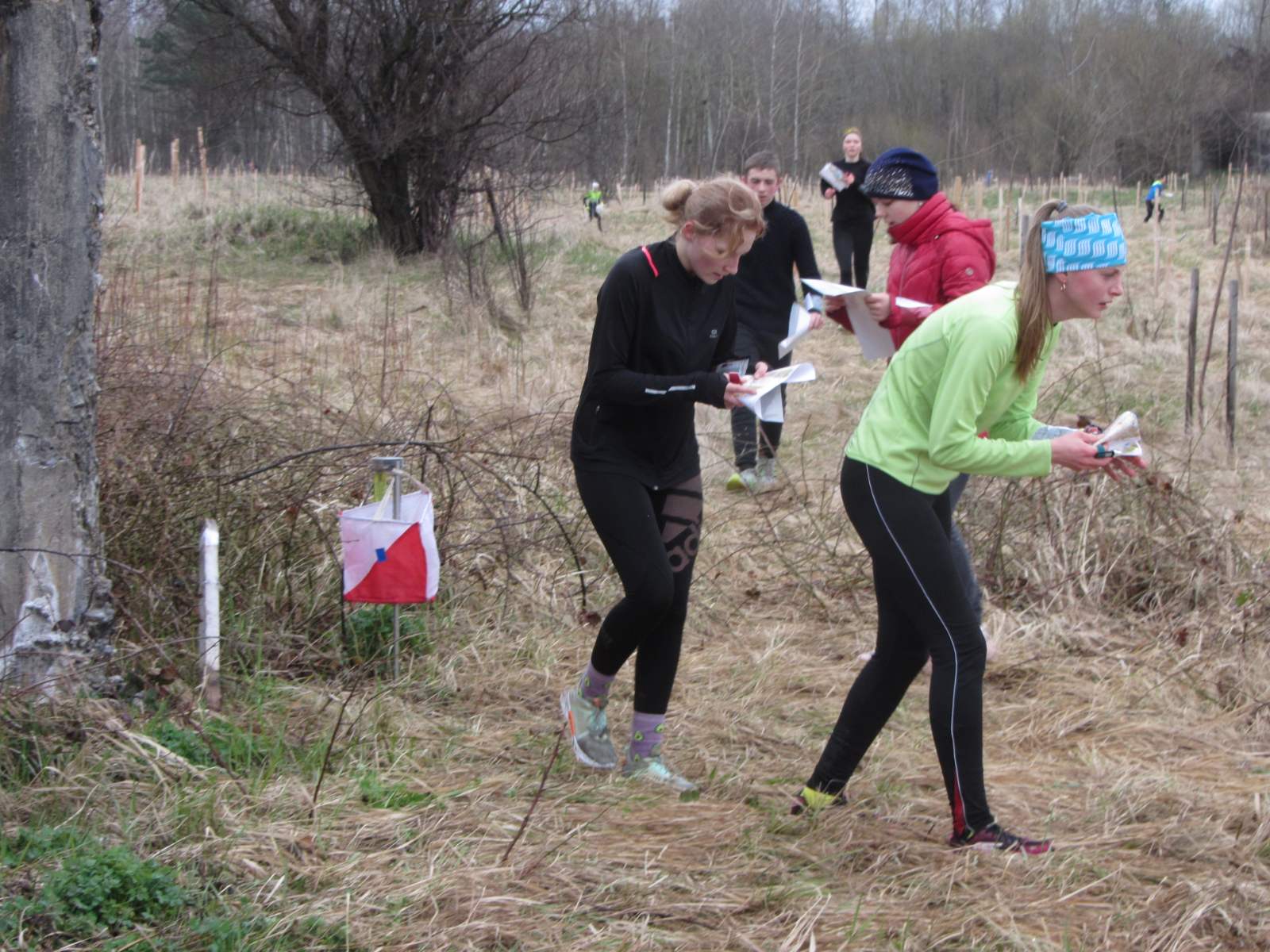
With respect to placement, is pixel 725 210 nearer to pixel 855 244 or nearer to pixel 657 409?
pixel 657 409

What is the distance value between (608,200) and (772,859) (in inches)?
1042

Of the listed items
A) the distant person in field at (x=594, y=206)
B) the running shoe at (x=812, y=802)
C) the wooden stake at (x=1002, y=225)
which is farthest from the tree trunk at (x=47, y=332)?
the wooden stake at (x=1002, y=225)

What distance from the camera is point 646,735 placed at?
3.55 metres

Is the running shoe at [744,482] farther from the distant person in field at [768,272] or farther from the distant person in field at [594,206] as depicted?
the distant person in field at [594,206]

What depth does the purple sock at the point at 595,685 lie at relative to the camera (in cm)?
357

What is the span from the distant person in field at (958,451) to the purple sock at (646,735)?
0.66 m

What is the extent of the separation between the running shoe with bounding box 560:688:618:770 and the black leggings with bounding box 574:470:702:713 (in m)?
0.12

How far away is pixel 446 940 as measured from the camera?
2.60 metres

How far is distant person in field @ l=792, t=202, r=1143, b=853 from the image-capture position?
2.82 metres

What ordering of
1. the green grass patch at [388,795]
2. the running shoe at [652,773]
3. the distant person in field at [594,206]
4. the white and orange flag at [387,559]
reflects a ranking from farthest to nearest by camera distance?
the distant person in field at [594,206]
the white and orange flag at [387,559]
the running shoe at [652,773]
the green grass patch at [388,795]

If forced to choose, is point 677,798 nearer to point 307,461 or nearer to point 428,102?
point 307,461

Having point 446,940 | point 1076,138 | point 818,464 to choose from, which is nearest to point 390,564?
point 446,940

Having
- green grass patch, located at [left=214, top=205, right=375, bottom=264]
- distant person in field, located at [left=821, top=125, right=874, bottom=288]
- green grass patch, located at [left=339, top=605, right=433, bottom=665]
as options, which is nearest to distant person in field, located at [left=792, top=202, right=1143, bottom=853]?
green grass patch, located at [left=339, top=605, right=433, bottom=665]

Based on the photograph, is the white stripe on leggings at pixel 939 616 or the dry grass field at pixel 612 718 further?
the white stripe on leggings at pixel 939 616
